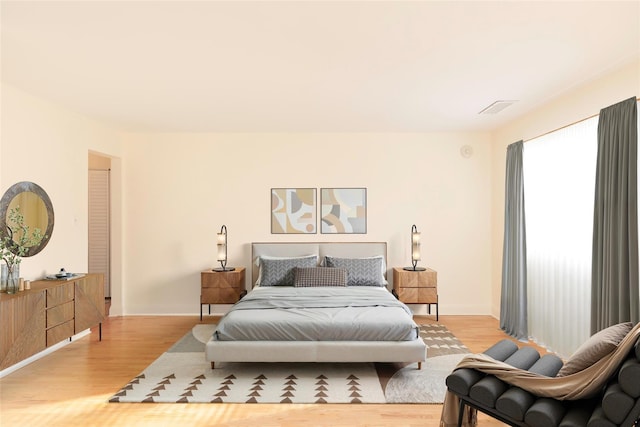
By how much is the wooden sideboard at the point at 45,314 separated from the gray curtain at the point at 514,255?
477 cm

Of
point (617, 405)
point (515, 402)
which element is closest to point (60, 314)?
point (515, 402)

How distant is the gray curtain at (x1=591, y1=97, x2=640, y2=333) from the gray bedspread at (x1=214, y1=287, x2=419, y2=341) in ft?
5.03

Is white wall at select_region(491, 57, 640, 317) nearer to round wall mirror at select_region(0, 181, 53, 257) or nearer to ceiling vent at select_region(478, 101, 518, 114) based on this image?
ceiling vent at select_region(478, 101, 518, 114)

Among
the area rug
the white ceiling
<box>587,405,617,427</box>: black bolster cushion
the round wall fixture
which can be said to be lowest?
the area rug

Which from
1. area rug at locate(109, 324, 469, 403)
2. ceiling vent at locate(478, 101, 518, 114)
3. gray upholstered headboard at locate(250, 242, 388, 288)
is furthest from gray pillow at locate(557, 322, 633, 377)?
gray upholstered headboard at locate(250, 242, 388, 288)

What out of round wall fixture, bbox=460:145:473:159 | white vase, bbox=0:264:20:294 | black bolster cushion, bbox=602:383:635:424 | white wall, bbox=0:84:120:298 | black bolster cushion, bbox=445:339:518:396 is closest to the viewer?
black bolster cushion, bbox=602:383:635:424

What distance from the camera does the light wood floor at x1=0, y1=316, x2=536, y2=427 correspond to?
316 cm

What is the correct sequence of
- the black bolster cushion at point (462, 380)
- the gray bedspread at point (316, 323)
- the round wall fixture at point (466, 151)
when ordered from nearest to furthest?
1. the black bolster cushion at point (462, 380)
2. the gray bedspread at point (316, 323)
3. the round wall fixture at point (466, 151)

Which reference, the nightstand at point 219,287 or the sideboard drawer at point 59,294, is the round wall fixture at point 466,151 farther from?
the sideboard drawer at point 59,294

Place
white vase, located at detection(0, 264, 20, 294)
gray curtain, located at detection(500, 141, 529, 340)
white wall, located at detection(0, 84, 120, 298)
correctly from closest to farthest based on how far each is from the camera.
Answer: white vase, located at detection(0, 264, 20, 294) → white wall, located at detection(0, 84, 120, 298) → gray curtain, located at detection(500, 141, 529, 340)

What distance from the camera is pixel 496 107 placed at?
4977 millimetres

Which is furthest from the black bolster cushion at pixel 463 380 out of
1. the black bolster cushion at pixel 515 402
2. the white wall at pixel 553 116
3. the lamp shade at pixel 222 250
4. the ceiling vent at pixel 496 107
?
the lamp shade at pixel 222 250

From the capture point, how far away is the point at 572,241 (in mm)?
4406

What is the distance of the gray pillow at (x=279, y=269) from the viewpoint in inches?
Result: 231
